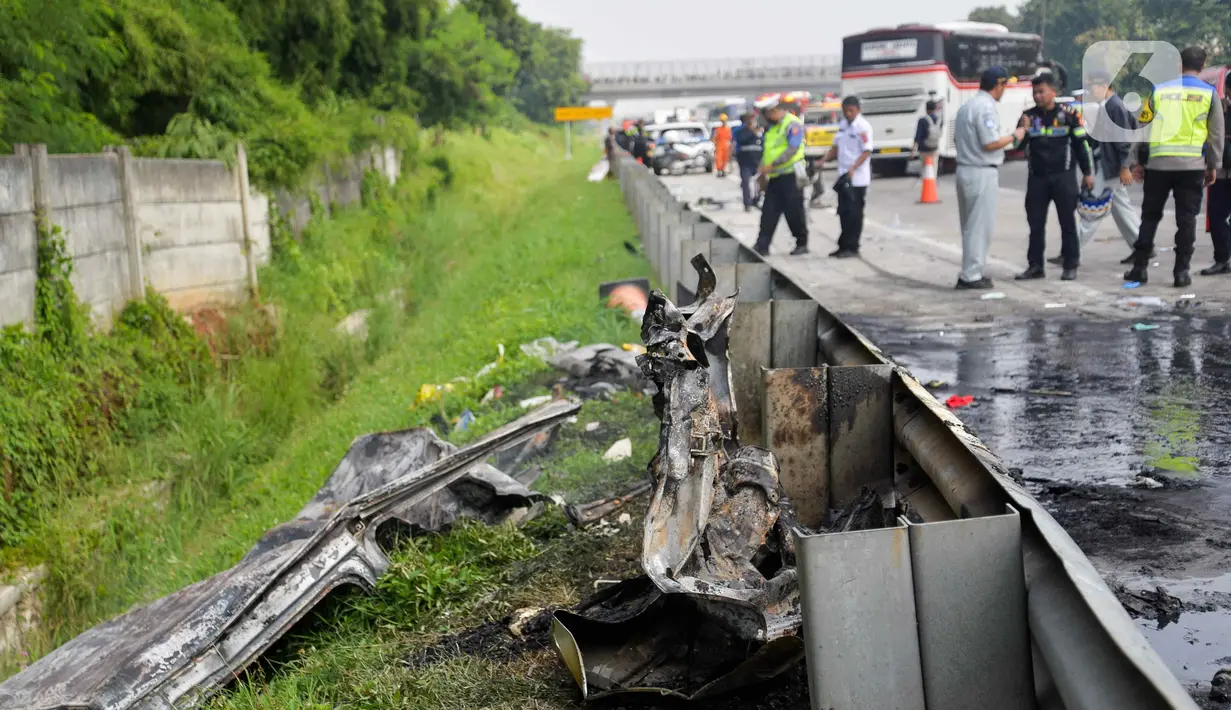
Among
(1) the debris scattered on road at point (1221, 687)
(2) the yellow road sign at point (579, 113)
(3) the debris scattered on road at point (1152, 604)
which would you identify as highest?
(2) the yellow road sign at point (579, 113)

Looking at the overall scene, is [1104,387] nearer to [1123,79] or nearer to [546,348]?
[546,348]

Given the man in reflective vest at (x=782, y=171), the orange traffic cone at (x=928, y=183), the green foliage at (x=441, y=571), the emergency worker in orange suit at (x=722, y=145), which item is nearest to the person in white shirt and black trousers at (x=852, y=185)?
the man in reflective vest at (x=782, y=171)

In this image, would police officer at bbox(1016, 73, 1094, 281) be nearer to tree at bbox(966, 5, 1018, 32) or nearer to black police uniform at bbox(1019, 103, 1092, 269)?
black police uniform at bbox(1019, 103, 1092, 269)

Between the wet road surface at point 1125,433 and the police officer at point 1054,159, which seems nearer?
the wet road surface at point 1125,433

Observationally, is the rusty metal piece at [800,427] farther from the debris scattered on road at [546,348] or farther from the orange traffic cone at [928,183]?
the orange traffic cone at [928,183]

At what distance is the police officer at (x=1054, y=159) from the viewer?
35.8 feet

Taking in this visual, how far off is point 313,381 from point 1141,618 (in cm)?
1044

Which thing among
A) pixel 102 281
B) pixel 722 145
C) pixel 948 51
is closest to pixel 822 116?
pixel 722 145

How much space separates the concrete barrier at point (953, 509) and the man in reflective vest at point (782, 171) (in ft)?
26.2

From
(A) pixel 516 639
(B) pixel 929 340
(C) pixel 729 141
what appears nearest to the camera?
(A) pixel 516 639

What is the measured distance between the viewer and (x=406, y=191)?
83.7ft

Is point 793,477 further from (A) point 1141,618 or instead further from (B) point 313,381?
(B) point 313,381

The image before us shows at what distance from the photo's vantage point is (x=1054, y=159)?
10953 mm

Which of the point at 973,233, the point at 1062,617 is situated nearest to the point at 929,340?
the point at 973,233
